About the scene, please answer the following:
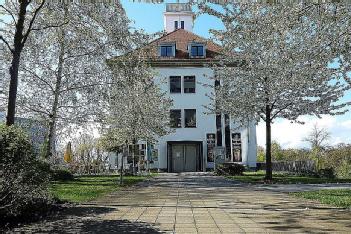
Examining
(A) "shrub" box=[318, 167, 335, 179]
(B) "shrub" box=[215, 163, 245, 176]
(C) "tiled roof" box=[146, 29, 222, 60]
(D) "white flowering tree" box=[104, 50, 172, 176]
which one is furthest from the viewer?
(C) "tiled roof" box=[146, 29, 222, 60]

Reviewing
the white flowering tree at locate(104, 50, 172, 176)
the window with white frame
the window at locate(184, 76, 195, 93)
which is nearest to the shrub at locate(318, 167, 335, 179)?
the white flowering tree at locate(104, 50, 172, 176)

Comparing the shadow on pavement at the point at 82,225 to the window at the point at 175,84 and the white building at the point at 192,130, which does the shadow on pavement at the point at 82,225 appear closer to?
the white building at the point at 192,130

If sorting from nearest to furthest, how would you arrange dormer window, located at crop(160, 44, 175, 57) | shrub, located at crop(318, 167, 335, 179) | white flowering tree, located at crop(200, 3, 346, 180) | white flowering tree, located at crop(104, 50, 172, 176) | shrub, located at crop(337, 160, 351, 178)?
1. white flowering tree, located at crop(104, 50, 172, 176)
2. white flowering tree, located at crop(200, 3, 346, 180)
3. shrub, located at crop(337, 160, 351, 178)
4. shrub, located at crop(318, 167, 335, 179)
5. dormer window, located at crop(160, 44, 175, 57)

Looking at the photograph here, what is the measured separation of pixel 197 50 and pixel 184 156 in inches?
427

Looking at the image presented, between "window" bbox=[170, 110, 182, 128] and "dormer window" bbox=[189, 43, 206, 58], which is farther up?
"dormer window" bbox=[189, 43, 206, 58]

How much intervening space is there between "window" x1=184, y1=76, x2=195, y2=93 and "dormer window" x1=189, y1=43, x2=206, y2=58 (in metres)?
2.49

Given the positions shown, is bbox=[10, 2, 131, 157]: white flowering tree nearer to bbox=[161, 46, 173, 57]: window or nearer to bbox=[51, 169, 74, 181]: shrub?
bbox=[51, 169, 74, 181]: shrub

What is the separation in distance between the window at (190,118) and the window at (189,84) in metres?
1.99

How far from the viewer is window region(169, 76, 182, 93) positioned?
45.7 metres

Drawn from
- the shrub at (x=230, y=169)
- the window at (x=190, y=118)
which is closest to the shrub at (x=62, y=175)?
the shrub at (x=230, y=169)

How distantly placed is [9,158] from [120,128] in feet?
59.8

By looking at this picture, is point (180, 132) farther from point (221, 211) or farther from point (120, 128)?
point (221, 211)

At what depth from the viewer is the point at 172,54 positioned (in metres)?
46.8

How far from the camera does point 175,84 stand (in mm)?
45781
